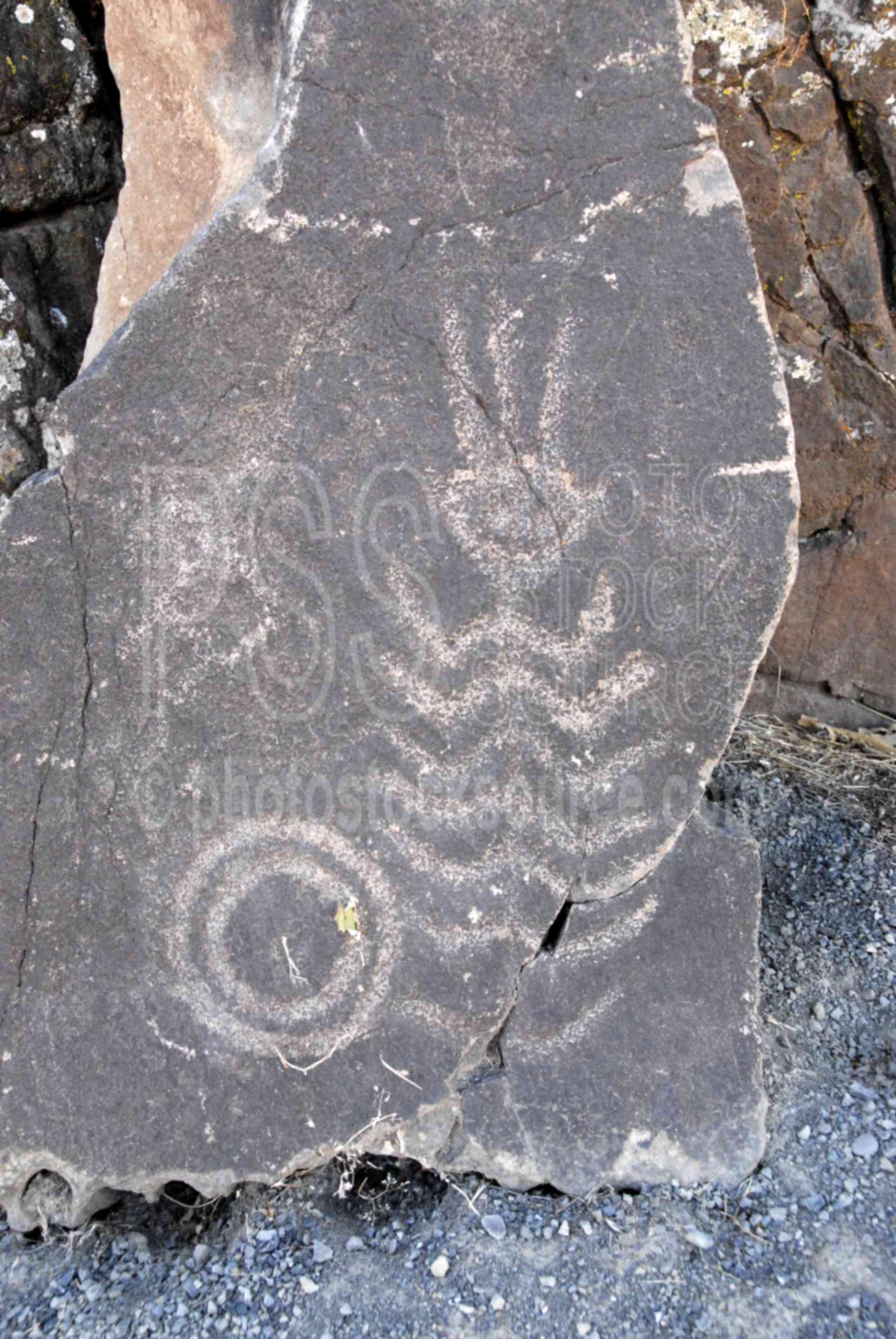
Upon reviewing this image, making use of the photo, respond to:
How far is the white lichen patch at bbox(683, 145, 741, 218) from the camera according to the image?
1404 millimetres

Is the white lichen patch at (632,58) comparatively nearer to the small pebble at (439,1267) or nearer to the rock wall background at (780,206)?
the rock wall background at (780,206)

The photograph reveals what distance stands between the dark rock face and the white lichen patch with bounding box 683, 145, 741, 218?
4.25 ft

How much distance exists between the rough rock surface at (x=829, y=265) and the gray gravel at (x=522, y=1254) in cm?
102

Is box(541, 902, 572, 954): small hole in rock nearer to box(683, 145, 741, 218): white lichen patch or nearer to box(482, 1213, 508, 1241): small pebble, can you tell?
box(482, 1213, 508, 1241): small pebble

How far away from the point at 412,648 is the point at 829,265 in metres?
1.31

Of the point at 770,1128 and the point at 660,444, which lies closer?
the point at 660,444

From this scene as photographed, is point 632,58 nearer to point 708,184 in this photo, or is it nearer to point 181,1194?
point 708,184

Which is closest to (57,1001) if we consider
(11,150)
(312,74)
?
(312,74)

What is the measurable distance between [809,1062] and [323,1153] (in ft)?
2.56

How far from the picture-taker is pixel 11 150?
2104mm

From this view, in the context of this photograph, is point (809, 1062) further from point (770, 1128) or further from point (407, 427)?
point (407, 427)

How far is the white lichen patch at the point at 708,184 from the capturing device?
1.40 m

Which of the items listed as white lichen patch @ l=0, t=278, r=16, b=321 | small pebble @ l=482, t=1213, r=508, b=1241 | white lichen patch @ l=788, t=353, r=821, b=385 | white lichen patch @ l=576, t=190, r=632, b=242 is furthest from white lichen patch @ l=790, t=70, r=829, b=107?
small pebble @ l=482, t=1213, r=508, b=1241

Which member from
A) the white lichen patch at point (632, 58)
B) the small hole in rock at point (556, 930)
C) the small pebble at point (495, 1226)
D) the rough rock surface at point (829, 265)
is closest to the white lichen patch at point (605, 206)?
the white lichen patch at point (632, 58)
